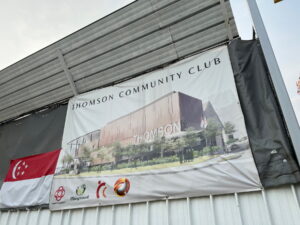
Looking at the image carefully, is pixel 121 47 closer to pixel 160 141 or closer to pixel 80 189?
pixel 160 141

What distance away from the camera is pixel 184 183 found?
232 cm

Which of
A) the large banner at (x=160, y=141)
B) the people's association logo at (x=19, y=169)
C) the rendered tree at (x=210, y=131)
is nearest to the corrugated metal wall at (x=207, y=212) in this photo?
the large banner at (x=160, y=141)

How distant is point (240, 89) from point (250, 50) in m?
0.54

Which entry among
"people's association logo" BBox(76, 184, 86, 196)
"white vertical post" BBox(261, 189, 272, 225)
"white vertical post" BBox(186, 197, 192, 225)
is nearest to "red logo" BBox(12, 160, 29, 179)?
"people's association logo" BBox(76, 184, 86, 196)

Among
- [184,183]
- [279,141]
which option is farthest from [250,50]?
[184,183]

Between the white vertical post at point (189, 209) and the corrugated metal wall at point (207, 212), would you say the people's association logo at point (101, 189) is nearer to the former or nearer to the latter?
the corrugated metal wall at point (207, 212)

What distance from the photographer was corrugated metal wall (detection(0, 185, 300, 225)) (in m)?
1.95

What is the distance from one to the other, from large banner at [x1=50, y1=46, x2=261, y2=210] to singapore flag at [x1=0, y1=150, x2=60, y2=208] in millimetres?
182

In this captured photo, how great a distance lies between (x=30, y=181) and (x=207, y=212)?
2.69 metres

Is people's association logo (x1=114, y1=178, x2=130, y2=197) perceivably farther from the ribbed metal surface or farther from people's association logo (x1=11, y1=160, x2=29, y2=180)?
people's association logo (x1=11, y1=160, x2=29, y2=180)

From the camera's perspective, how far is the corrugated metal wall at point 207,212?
1.95 metres

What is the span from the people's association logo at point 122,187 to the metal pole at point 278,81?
5.79ft

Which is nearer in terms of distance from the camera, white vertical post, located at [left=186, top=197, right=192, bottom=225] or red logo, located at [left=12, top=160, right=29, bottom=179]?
white vertical post, located at [left=186, top=197, right=192, bottom=225]

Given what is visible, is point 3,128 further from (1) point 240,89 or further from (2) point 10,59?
(1) point 240,89
